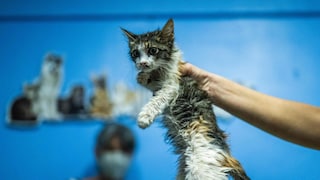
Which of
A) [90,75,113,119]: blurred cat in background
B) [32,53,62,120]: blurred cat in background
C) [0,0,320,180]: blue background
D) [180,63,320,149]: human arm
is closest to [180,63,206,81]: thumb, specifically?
[180,63,320,149]: human arm

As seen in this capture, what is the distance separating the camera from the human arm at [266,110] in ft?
3.04

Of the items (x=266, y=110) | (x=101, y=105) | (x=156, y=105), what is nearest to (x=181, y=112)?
(x=156, y=105)

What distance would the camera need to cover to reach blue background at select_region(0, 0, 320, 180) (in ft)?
5.90

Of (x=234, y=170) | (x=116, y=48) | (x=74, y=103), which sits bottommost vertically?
(x=234, y=170)

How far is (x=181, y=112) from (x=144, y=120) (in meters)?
0.13

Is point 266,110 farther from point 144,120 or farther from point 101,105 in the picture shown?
point 101,105

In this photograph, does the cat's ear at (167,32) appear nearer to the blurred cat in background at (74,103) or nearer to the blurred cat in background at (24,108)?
the blurred cat in background at (74,103)

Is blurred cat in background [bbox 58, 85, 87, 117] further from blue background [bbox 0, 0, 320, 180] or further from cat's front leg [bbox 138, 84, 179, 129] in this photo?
cat's front leg [bbox 138, 84, 179, 129]

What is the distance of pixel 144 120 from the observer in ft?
2.31

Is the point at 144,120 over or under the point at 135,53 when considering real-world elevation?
under

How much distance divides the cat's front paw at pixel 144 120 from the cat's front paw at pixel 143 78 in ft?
0.43

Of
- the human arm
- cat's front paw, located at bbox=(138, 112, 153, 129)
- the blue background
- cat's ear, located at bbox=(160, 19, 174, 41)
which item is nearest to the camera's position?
cat's front paw, located at bbox=(138, 112, 153, 129)

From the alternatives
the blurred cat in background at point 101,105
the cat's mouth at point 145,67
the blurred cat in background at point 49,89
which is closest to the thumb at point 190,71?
the cat's mouth at point 145,67

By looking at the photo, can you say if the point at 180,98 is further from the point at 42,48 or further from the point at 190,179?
the point at 42,48
